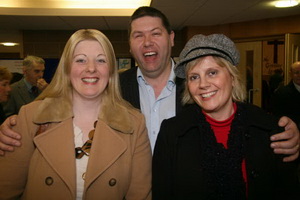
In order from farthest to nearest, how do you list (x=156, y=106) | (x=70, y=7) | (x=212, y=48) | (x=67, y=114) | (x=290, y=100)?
(x=70, y=7)
(x=290, y=100)
(x=156, y=106)
(x=67, y=114)
(x=212, y=48)

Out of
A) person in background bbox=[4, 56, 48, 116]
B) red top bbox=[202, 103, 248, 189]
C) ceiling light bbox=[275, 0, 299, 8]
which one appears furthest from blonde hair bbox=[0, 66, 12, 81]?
ceiling light bbox=[275, 0, 299, 8]

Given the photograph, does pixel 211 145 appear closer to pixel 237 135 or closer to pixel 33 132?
pixel 237 135

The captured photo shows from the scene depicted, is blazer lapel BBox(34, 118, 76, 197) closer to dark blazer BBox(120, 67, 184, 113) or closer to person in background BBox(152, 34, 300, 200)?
person in background BBox(152, 34, 300, 200)

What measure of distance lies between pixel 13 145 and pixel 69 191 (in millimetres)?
443

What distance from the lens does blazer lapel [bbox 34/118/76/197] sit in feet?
5.27

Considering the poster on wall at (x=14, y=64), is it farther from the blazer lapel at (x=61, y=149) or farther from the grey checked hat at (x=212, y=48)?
the grey checked hat at (x=212, y=48)

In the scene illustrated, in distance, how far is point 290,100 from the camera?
4270 mm

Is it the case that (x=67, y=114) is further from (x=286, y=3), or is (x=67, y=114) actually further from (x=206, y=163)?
(x=286, y=3)

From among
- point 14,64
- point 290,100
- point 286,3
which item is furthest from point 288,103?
point 14,64

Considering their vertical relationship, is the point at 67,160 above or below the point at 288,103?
below

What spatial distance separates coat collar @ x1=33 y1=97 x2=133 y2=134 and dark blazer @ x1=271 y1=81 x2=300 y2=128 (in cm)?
334

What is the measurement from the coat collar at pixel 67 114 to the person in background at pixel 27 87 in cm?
266

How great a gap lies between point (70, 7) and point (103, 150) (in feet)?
17.0

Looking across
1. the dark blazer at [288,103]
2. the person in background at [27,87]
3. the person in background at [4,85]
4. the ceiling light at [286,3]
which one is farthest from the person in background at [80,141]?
the ceiling light at [286,3]
